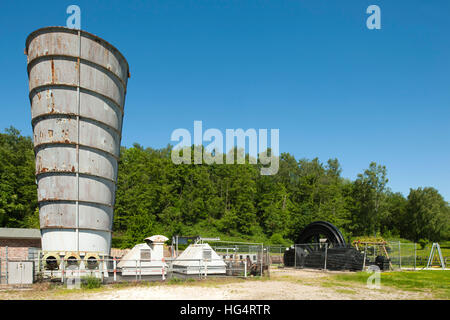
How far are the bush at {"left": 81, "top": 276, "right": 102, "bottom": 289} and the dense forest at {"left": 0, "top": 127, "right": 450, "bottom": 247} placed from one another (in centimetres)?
3819

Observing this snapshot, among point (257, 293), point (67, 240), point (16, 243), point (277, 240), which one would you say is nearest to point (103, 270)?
point (67, 240)

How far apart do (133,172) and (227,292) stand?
51.6 metres

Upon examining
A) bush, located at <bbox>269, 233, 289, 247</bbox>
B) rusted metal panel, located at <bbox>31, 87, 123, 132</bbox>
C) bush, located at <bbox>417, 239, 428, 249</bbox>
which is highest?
rusted metal panel, located at <bbox>31, 87, 123, 132</bbox>

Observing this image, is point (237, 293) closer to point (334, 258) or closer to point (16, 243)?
point (334, 258)

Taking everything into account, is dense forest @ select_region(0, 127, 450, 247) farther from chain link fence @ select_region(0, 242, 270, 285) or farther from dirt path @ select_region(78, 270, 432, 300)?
dirt path @ select_region(78, 270, 432, 300)

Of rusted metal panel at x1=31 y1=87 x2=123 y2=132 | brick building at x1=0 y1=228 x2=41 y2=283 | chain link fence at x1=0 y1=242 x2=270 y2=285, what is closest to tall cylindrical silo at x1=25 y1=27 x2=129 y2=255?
rusted metal panel at x1=31 y1=87 x2=123 y2=132

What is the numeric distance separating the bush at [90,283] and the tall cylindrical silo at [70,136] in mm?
3555

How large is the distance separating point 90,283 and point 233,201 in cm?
5214

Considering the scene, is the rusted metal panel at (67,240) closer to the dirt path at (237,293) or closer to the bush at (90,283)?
the bush at (90,283)

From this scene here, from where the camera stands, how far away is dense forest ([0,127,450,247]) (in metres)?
55.8

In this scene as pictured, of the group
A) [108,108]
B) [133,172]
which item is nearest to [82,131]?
[108,108]

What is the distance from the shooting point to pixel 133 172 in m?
63.4

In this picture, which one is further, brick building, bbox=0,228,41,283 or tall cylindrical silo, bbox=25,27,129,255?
brick building, bbox=0,228,41,283

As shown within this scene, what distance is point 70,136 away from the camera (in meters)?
19.1
